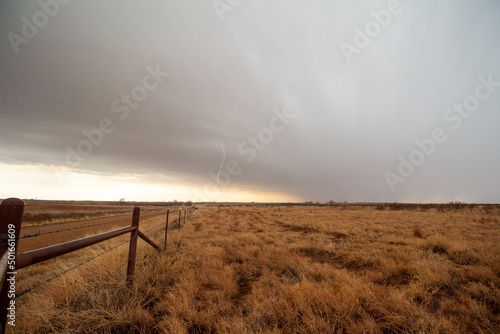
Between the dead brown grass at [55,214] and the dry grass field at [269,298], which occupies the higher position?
the dry grass field at [269,298]

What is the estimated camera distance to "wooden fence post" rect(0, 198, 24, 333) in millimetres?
1524

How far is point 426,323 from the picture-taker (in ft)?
10.5

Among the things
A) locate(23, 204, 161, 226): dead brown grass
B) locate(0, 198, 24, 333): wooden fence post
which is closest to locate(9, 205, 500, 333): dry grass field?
locate(0, 198, 24, 333): wooden fence post

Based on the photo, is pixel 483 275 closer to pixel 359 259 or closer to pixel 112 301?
pixel 359 259

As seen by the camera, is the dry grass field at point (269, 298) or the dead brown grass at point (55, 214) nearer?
the dry grass field at point (269, 298)

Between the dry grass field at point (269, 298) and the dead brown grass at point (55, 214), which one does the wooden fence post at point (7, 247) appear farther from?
the dead brown grass at point (55, 214)

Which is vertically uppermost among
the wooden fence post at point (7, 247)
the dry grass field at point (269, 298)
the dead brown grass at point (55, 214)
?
the wooden fence post at point (7, 247)

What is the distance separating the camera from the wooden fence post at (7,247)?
152 centimetres

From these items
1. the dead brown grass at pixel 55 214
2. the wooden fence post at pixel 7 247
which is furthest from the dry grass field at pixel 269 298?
the dead brown grass at pixel 55 214

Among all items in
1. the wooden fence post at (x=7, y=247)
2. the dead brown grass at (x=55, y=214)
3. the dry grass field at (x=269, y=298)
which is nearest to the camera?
the wooden fence post at (x=7, y=247)

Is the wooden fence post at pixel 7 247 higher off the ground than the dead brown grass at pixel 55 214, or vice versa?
the wooden fence post at pixel 7 247

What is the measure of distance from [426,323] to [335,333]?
140cm

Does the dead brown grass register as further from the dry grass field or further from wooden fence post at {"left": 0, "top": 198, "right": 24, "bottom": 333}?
wooden fence post at {"left": 0, "top": 198, "right": 24, "bottom": 333}

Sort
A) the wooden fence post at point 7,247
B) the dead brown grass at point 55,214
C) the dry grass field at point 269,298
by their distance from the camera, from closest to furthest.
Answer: the wooden fence post at point 7,247
the dry grass field at point 269,298
the dead brown grass at point 55,214
